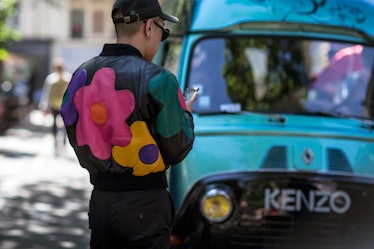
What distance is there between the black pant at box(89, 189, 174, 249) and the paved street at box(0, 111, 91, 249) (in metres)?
3.89

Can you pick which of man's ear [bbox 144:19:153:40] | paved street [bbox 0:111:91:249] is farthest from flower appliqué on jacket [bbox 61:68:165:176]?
paved street [bbox 0:111:91:249]

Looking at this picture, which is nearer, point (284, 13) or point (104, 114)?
point (104, 114)

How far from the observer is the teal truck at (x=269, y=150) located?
4.66 metres

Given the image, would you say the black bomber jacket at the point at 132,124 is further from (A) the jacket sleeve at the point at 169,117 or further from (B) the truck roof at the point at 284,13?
(B) the truck roof at the point at 284,13

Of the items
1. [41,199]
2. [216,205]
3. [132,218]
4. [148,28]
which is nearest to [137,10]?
[148,28]

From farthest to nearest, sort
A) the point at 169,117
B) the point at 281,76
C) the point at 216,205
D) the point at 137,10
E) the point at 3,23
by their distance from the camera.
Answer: the point at 3,23
the point at 281,76
the point at 216,205
the point at 137,10
the point at 169,117

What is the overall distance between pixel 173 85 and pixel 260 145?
1700mm

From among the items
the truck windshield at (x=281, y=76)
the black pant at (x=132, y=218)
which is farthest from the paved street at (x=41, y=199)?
the black pant at (x=132, y=218)

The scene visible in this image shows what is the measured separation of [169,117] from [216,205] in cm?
164

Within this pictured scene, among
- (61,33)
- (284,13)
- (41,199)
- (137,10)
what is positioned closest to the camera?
(137,10)

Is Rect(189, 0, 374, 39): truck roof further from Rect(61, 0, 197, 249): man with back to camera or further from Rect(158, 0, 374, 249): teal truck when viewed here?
Rect(61, 0, 197, 249): man with back to camera

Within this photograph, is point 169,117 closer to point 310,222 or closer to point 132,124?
Result: point 132,124

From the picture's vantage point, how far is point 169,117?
3.12m

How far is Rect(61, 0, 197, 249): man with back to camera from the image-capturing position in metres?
3.13
